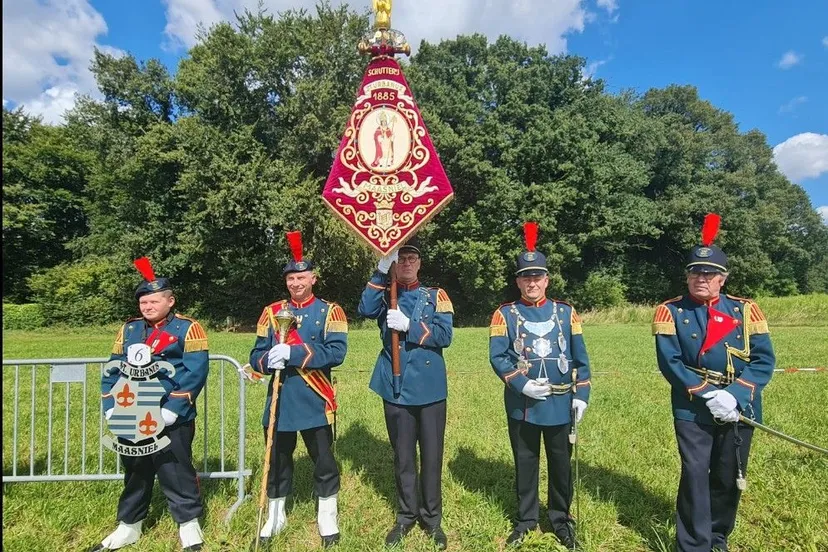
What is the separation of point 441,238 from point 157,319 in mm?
24339

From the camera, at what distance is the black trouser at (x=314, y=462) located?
404 cm

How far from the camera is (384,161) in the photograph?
4.43m

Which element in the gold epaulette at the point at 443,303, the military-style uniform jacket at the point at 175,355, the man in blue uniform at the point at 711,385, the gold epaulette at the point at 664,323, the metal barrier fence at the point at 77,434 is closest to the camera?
the man in blue uniform at the point at 711,385

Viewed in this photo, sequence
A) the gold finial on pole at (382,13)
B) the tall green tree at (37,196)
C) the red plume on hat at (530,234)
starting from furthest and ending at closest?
the tall green tree at (37,196) < the gold finial on pole at (382,13) < the red plume on hat at (530,234)

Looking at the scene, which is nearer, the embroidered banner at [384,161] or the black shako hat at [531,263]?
the black shako hat at [531,263]

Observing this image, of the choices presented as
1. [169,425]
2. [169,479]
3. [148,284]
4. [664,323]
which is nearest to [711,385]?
[664,323]

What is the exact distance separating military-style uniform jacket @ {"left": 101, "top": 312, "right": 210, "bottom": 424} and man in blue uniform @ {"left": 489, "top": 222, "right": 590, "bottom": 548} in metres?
2.20

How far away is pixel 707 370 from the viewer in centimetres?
348

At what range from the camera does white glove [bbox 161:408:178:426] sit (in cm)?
370

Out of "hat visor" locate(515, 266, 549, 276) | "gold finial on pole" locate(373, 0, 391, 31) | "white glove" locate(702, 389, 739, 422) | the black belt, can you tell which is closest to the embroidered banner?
"gold finial on pole" locate(373, 0, 391, 31)

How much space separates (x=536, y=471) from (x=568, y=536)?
493 mm

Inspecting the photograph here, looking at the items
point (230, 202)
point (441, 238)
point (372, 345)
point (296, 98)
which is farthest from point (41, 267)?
point (372, 345)

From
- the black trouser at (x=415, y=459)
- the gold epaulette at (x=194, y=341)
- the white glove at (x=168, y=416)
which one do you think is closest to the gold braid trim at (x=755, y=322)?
the black trouser at (x=415, y=459)

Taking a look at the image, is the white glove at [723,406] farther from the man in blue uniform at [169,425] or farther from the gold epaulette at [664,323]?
the man in blue uniform at [169,425]
